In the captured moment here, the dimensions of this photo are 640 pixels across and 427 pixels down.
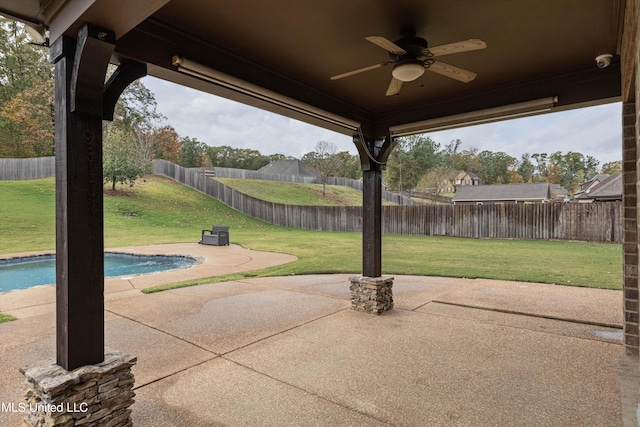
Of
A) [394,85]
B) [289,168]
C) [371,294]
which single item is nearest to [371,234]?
[371,294]

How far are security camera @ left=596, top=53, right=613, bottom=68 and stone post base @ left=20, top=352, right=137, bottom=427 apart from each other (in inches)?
167

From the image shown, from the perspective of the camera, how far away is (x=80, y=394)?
6.11ft

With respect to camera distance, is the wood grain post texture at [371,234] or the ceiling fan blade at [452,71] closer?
the ceiling fan blade at [452,71]

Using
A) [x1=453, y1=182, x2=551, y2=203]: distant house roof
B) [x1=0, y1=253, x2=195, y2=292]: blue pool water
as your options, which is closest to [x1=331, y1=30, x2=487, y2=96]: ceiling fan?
[x1=0, y1=253, x2=195, y2=292]: blue pool water

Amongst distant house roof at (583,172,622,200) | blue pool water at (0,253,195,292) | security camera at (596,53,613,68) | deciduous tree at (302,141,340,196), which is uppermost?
deciduous tree at (302,141,340,196)

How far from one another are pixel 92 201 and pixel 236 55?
1.67 m

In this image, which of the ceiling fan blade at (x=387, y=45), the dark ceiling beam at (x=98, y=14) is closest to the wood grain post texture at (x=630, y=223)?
the ceiling fan blade at (x=387, y=45)

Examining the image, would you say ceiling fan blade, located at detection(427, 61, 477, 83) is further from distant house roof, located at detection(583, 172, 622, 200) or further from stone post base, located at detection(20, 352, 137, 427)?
distant house roof, located at detection(583, 172, 622, 200)

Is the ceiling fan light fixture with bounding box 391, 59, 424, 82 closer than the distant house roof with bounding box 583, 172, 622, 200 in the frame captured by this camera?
Yes

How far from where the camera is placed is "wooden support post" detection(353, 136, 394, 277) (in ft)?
14.6

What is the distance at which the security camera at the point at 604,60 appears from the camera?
9.16 feet

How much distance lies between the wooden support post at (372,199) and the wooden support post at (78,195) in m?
3.08

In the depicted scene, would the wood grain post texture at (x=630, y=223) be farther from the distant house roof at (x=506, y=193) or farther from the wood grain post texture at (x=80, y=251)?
the distant house roof at (x=506, y=193)

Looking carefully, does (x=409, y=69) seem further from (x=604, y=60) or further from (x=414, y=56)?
(x=604, y=60)
